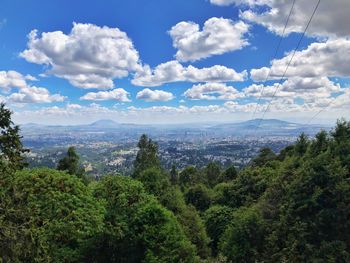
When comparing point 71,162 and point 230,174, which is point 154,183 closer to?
point 71,162

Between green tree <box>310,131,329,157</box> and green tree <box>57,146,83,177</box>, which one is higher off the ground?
green tree <box>310,131,329,157</box>

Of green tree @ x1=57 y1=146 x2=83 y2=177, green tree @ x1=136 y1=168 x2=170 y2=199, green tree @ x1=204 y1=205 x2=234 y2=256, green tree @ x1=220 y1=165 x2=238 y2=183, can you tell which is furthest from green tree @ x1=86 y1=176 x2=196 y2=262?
green tree @ x1=220 y1=165 x2=238 y2=183

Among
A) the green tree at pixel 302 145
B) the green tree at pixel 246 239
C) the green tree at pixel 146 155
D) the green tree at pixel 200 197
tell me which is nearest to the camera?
the green tree at pixel 246 239

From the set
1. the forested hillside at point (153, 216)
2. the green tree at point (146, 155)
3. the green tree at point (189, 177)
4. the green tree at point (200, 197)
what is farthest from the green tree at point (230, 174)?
the forested hillside at point (153, 216)

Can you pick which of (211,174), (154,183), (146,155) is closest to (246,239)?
(154,183)

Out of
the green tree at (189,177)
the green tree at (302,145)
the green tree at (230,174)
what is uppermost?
the green tree at (302,145)

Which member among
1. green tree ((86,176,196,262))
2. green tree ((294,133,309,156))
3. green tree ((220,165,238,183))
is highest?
green tree ((294,133,309,156))

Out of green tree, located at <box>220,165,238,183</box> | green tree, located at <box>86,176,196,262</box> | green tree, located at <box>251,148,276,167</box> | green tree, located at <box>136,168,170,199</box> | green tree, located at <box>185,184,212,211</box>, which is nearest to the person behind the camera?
green tree, located at <box>86,176,196,262</box>

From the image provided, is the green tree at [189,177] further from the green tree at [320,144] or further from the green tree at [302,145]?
the green tree at [320,144]

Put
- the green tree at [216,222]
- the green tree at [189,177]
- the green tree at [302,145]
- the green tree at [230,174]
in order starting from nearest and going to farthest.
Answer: the green tree at [302,145] < the green tree at [216,222] < the green tree at [230,174] < the green tree at [189,177]

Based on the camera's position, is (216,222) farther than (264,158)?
No

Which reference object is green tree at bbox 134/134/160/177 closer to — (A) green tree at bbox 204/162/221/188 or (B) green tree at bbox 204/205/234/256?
(B) green tree at bbox 204/205/234/256

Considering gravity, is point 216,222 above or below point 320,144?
below

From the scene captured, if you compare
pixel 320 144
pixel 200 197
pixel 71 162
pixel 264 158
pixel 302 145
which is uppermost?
pixel 320 144
